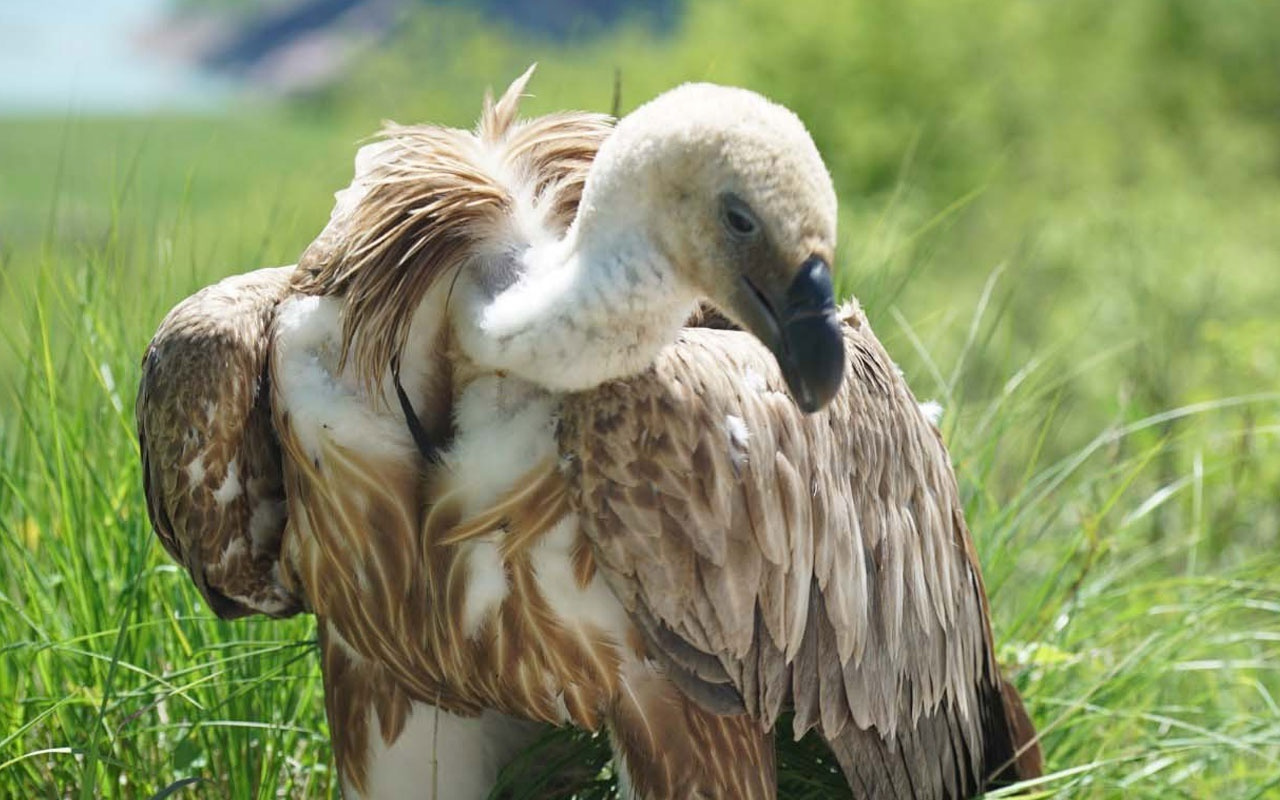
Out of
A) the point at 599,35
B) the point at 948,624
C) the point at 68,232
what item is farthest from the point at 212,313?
the point at 599,35

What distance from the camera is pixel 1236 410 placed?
5.70 metres

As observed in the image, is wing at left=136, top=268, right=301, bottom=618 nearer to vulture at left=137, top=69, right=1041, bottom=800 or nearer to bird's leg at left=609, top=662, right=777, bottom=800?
vulture at left=137, top=69, right=1041, bottom=800

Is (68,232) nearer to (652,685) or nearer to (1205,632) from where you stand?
(652,685)

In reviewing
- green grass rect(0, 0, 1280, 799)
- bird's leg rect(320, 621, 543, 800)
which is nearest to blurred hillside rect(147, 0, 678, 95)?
green grass rect(0, 0, 1280, 799)

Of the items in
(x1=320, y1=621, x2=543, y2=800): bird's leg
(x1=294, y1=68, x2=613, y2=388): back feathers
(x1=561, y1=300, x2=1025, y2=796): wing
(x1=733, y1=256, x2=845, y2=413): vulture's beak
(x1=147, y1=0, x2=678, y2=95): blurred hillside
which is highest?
(x1=147, y1=0, x2=678, y2=95): blurred hillside

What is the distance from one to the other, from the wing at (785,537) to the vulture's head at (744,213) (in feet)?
0.86

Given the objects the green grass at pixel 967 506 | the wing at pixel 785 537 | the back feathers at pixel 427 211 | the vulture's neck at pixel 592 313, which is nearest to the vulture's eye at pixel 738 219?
the vulture's neck at pixel 592 313

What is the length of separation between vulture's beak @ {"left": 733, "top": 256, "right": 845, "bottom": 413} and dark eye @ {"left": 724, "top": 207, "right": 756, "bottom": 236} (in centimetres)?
6

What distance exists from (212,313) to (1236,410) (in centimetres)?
420

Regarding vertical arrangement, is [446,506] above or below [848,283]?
below

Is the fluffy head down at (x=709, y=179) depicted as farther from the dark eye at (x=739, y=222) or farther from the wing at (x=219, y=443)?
the wing at (x=219, y=443)

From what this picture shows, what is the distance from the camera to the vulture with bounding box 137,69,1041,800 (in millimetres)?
2008

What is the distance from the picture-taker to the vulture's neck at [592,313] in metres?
2.02

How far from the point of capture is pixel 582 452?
2199 mm
